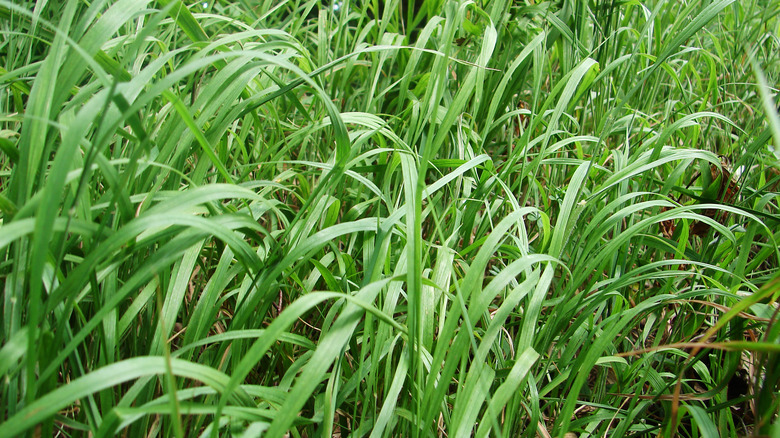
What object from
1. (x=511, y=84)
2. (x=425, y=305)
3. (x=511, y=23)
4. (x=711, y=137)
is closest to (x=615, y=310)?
(x=425, y=305)

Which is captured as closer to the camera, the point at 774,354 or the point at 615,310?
the point at 774,354

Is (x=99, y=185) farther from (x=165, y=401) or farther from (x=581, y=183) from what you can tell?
(x=581, y=183)

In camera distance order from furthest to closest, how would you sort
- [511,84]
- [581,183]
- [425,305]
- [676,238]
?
1. [511,84]
2. [676,238]
3. [581,183]
4. [425,305]

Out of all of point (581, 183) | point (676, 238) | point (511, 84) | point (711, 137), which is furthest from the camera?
point (711, 137)

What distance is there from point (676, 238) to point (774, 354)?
0.40 m

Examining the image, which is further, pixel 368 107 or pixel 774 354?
pixel 368 107

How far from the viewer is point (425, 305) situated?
1.96 ft

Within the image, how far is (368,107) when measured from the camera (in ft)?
2.91

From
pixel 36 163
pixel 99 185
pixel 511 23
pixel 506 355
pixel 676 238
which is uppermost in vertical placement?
pixel 511 23

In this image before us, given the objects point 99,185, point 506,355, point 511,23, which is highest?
point 511,23

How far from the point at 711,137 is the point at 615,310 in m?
0.73

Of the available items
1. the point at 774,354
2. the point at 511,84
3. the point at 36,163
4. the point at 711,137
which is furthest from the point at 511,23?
the point at 36,163

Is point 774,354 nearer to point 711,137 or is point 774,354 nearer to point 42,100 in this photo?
point 42,100

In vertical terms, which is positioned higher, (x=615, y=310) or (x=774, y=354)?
(x=774, y=354)
